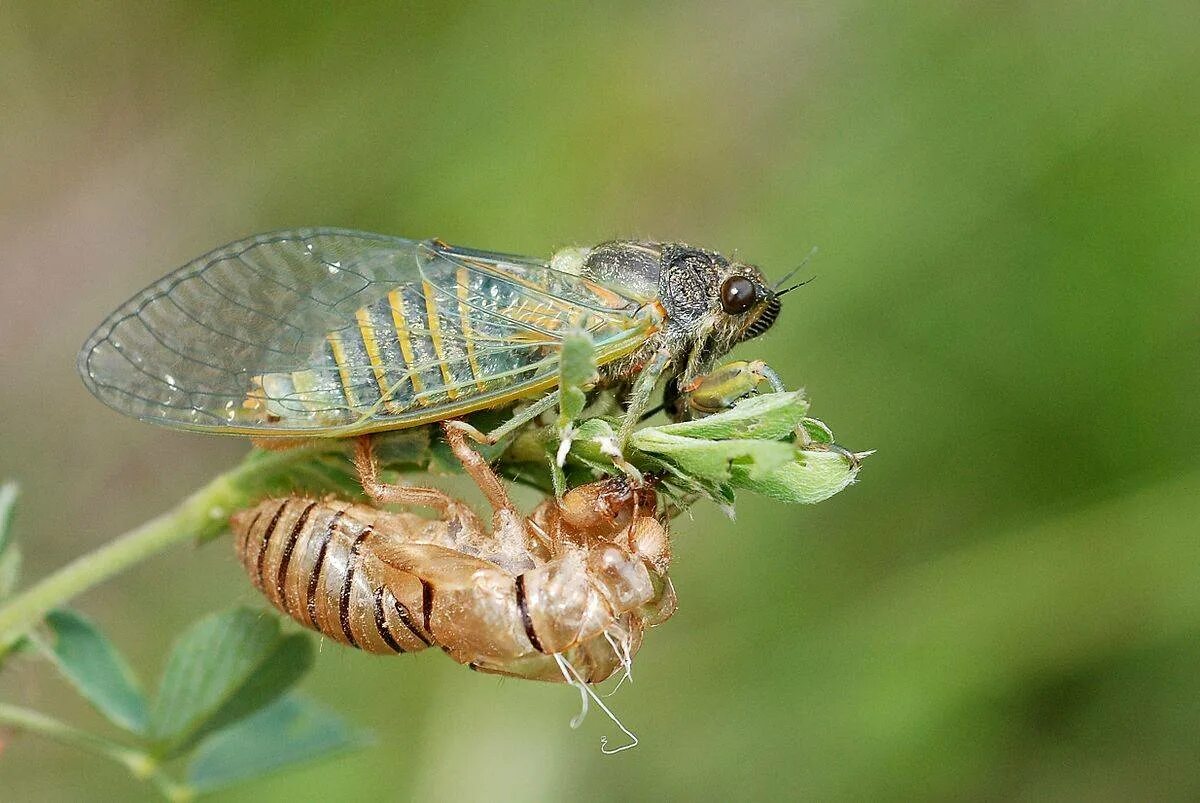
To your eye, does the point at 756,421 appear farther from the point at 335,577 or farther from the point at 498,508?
the point at 335,577

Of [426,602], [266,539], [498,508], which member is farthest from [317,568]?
[498,508]

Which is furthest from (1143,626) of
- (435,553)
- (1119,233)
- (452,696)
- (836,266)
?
(435,553)

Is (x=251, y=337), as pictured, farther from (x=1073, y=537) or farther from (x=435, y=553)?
(x=1073, y=537)

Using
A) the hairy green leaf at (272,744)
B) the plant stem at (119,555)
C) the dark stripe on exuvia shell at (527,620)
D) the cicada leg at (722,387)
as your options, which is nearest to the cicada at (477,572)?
the dark stripe on exuvia shell at (527,620)

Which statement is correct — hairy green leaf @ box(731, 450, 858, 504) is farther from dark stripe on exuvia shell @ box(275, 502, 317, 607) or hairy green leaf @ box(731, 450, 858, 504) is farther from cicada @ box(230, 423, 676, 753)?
dark stripe on exuvia shell @ box(275, 502, 317, 607)

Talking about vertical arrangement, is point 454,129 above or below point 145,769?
above

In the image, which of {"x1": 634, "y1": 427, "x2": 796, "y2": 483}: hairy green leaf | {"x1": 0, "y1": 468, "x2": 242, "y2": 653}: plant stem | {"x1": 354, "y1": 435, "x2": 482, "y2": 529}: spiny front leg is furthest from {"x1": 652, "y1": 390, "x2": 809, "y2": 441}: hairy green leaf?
{"x1": 0, "y1": 468, "x2": 242, "y2": 653}: plant stem

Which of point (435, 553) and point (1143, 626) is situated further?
point (1143, 626)
